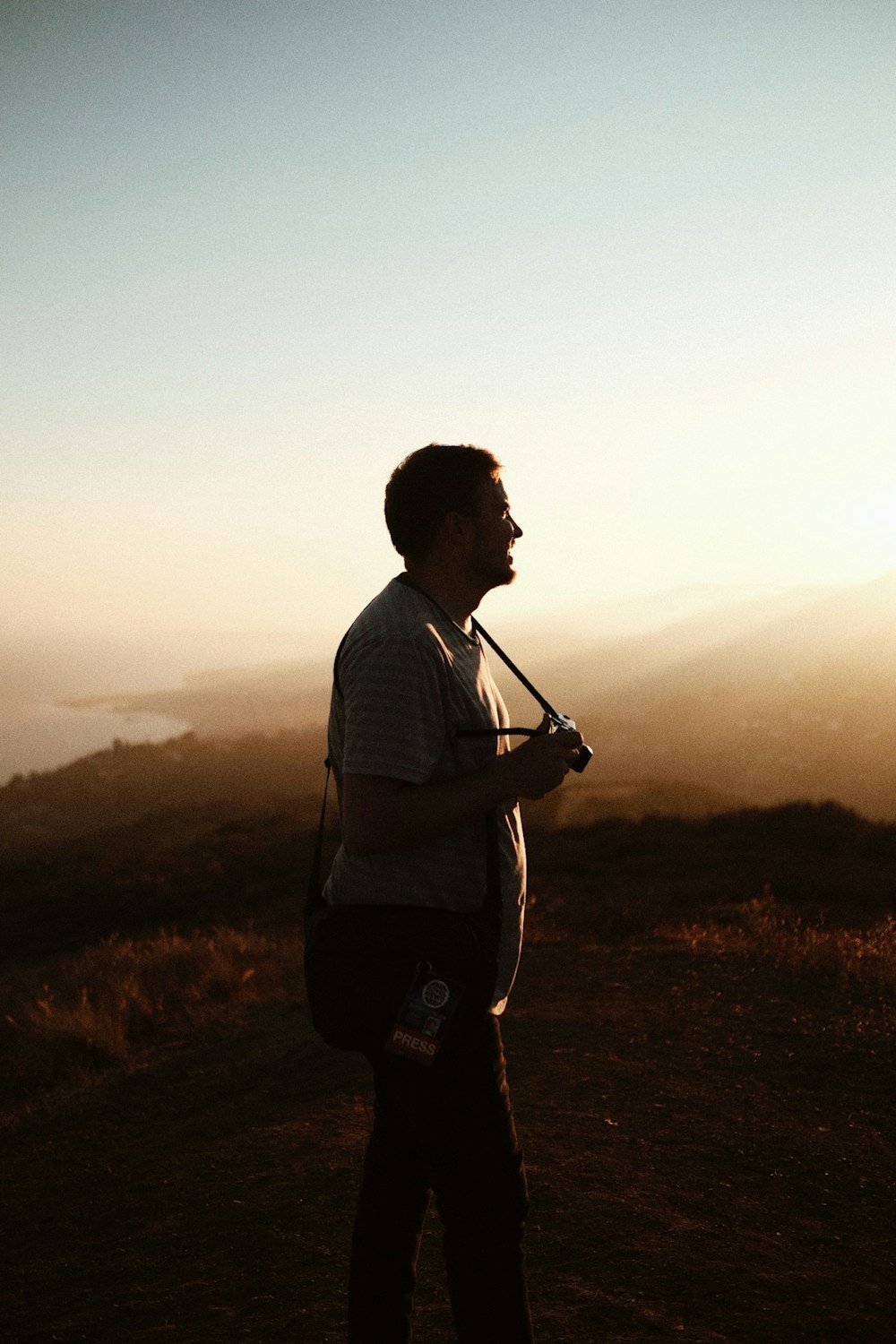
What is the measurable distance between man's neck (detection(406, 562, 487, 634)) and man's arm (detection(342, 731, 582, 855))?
40 centimetres

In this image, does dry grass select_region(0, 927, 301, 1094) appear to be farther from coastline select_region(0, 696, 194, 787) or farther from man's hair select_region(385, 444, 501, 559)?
coastline select_region(0, 696, 194, 787)

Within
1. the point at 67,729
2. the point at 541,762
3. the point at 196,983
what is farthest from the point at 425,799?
the point at 67,729

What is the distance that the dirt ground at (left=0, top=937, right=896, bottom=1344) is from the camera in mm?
3004

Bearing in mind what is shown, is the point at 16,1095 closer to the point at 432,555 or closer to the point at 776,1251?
the point at 776,1251

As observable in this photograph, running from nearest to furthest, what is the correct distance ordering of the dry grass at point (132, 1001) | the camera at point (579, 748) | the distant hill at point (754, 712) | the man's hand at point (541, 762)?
1. the man's hand at point (541, 762)
2. the camera at point (579, 748)
3. the dry grass at point (132, 1001)
4. the distant hill at point (754, 712)

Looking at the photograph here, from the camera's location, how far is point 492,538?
225 centimetres

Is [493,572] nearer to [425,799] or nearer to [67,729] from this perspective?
[425,799]

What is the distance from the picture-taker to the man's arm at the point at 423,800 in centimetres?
188

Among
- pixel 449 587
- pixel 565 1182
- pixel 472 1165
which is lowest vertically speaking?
pixel 565 1182

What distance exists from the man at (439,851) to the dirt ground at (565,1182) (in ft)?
3.33

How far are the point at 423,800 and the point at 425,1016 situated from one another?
417 millimetres

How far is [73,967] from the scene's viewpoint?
1077 centimetres

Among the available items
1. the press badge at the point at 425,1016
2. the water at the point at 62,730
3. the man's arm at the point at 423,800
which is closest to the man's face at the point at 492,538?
the man's arm at the point at 423,800

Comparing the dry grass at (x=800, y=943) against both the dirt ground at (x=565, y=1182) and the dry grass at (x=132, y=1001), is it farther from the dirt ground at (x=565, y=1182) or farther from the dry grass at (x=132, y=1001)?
the dry grass at (x=132, y=1001)
